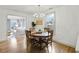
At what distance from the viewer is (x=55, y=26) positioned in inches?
72.1

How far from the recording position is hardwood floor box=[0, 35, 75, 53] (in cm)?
177

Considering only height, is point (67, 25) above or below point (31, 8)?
below

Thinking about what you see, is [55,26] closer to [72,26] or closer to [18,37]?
[72,26]

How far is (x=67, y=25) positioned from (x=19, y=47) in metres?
0.97

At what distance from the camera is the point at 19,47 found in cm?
182

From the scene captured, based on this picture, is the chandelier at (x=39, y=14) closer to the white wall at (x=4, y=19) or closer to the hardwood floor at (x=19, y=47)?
the white wall at (x=4, y=19)

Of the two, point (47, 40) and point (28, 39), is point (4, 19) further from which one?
point (47, 40)

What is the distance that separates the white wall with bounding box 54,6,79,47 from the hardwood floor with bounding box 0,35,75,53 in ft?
0.33

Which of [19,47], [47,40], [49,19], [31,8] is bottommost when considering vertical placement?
[19,47]

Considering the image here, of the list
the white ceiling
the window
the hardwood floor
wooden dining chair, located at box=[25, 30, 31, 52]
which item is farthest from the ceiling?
the hardwood floor

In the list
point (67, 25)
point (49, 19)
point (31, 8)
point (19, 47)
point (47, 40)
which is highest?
point (31, 8)

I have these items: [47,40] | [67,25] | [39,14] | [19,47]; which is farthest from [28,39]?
[67,25]

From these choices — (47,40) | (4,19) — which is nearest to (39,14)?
(47,40)

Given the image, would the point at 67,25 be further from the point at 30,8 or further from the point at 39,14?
the point at 30,8
